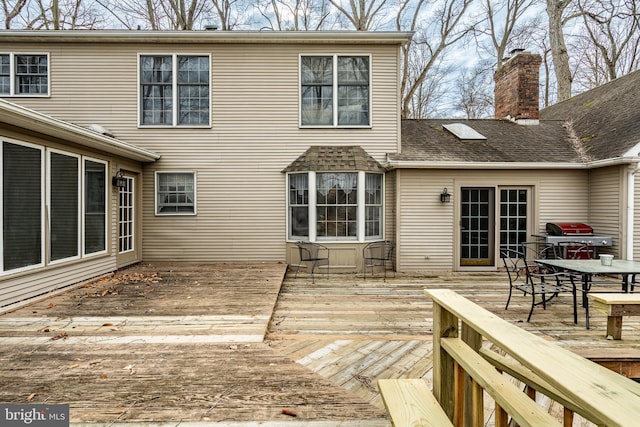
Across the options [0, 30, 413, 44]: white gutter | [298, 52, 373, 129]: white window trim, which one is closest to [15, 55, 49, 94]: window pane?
[0, 30, 413, 44]: white gutter

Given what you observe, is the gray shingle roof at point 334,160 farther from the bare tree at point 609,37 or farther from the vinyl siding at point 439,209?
the bare tree at point 609,37

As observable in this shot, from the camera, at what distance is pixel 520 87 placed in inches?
362

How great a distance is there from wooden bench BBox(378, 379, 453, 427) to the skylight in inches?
308

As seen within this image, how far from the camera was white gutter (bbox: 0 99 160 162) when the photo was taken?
3912 mm

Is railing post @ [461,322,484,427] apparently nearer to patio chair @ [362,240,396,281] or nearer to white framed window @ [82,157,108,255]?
patio chair @ [362,240,396,281]

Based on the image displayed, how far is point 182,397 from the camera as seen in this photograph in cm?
235

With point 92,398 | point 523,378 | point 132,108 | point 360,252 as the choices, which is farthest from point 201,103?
point 523,378

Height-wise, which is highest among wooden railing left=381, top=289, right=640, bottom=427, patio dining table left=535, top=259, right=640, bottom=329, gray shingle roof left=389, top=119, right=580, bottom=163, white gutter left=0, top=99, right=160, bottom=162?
gray shingle roof left=389, top=119, right=580, bottom=163

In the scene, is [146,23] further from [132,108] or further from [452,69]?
[452,69]

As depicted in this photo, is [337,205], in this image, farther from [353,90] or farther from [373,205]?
[353,90]

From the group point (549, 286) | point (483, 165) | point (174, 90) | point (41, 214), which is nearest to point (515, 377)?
point (549, 286)

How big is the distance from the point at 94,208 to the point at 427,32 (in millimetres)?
15118

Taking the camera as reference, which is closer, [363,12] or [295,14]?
[363,12]

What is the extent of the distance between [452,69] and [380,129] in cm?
1050
